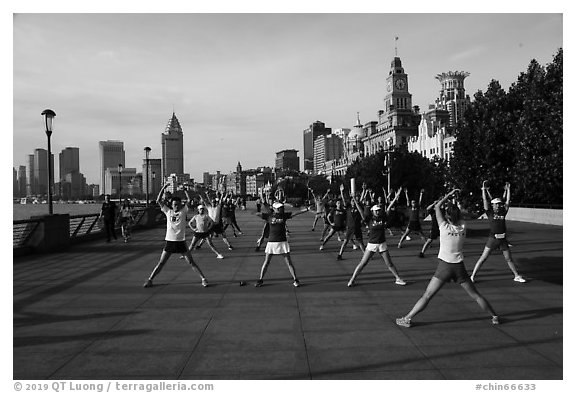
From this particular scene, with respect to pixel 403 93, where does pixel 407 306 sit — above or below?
below

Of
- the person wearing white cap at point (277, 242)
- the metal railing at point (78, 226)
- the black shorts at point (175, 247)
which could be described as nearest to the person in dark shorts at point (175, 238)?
the black shorts at point (175, 247)

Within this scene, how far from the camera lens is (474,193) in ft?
111

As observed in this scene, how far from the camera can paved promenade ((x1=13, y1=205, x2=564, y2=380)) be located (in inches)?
191

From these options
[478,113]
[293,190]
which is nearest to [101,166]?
[293,190]

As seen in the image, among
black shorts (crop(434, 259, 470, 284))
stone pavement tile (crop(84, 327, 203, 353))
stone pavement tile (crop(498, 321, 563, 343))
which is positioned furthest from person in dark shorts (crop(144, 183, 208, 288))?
stone pavement tile (crop(498, 321, 563, 343))

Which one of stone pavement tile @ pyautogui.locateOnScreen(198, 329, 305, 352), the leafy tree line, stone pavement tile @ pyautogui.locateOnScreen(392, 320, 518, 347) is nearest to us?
stone pavement tile @ pyautogui.locateOnScreen(198, 329, 305, 352)

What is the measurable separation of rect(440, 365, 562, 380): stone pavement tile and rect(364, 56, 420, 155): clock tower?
426 ft

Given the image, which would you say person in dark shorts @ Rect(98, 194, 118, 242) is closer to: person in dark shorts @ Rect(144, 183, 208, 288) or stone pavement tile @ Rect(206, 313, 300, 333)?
person in dark shorts @ Rect(144, 183, 208, 288)

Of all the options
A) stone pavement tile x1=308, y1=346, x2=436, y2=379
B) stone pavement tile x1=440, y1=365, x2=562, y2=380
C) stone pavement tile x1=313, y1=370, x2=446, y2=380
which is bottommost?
stone pavement tile x1=440, y1=365, x2=562, y2=380

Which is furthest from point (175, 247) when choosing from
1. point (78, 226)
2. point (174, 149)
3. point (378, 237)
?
point (174, 149)

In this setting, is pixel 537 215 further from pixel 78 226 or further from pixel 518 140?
pixel 78 226

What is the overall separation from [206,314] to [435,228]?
8.11 metres

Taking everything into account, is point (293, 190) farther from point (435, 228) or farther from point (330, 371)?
point (330, 371)

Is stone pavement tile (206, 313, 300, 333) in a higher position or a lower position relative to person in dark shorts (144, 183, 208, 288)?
lower
